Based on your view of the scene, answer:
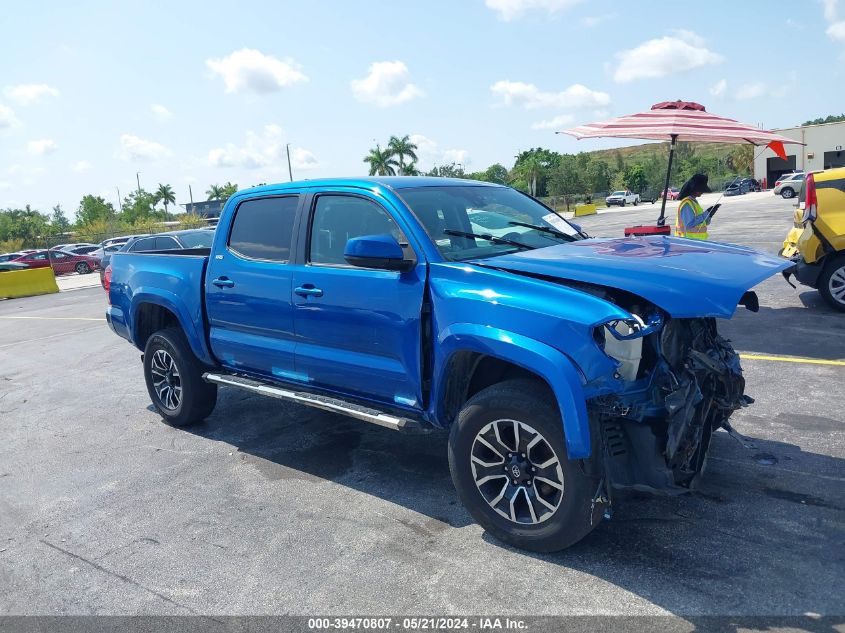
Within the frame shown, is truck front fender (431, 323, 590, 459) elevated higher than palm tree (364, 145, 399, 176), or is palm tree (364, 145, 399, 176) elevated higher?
palm tree (364, 145, 399, 176)

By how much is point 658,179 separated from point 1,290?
77.8 m

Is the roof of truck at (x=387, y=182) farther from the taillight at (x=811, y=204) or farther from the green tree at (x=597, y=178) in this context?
the green tree at (x=597, y=178)

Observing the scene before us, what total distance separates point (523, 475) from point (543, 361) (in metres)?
0.65

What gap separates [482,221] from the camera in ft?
15.2

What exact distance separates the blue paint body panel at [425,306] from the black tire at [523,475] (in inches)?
7.5

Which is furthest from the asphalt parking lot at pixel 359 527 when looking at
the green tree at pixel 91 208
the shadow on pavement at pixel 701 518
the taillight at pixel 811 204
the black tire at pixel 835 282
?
the green tree at pixel 91 208

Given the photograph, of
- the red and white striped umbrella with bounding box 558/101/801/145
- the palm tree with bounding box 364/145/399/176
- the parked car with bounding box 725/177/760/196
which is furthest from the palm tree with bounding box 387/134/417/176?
the red and white striped umbrella with bounding box 558/101/801/145

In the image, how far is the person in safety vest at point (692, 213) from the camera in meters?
8.14

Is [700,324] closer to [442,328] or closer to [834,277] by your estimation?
[442,328]

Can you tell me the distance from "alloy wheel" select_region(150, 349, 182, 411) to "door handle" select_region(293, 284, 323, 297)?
6.25 ft

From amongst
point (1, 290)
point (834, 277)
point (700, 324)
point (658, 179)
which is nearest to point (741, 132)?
point (834, 277)

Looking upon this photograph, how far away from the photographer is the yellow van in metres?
8.47

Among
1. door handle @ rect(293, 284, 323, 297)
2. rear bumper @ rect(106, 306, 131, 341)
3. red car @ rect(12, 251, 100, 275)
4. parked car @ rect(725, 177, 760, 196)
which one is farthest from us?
parked car @ rect(725, 177, 760, 196)

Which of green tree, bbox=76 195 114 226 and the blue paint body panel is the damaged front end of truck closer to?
the blue paint body panel
